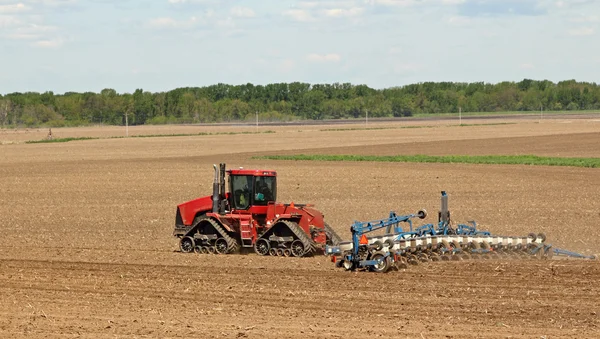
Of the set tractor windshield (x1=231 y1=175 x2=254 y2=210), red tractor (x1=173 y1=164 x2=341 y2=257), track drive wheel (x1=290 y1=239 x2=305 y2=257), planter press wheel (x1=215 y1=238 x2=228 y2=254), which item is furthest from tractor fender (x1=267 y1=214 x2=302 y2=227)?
planter press wheel (x1=215 y1=238 x2=228 y2=254)

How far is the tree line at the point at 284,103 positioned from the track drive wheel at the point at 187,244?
413ft

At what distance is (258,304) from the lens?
16078 mm

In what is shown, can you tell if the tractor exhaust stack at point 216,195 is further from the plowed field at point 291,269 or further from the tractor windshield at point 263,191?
the plowed field at point 291,269

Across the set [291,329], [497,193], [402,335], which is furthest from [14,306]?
[497,193]

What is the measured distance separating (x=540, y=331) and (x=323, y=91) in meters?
181

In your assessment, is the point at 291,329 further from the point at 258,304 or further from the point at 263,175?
the point at 263,175

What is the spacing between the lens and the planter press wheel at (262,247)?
21.6 metres

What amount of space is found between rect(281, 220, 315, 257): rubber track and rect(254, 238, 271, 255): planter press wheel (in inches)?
28.5

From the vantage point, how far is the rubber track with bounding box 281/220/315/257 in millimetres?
21141

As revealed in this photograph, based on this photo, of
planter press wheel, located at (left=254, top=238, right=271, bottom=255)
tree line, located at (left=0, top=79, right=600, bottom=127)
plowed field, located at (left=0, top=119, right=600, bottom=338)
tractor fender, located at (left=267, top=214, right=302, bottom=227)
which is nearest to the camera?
plowed field, located at (left=0, top=119, right=600, bottom=338)

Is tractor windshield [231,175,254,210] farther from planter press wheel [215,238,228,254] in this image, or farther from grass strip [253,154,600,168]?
grass strip [253,154,600,168]

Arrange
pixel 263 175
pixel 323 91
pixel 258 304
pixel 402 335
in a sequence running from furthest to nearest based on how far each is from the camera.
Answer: pixel 323 91, pixel 263 175, pixel 258 304, pixel 402 335

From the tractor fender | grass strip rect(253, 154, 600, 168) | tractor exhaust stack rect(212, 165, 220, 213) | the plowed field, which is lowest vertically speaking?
the plowed field

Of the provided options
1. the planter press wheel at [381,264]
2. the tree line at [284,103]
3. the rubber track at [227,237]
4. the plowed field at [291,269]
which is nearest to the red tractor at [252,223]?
the rubber track at [227,237]
